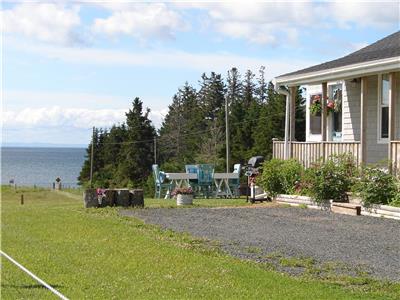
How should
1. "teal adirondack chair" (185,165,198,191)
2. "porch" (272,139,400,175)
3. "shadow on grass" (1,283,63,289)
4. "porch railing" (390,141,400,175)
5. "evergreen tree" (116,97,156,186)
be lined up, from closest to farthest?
"shadow on grass" (1,283,63,289), "porch railing" (390,141,400,175), "porch" (272,139,400,175), "teal adirondack chair" (185,165,198,191), "evergreen tree" (116,97,156,186)

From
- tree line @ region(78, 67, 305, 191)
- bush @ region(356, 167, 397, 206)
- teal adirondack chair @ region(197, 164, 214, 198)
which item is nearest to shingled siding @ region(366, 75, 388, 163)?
bush @ region(356, 167, 397, 206)

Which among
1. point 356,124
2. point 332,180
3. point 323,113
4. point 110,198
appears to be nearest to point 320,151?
point 323,113

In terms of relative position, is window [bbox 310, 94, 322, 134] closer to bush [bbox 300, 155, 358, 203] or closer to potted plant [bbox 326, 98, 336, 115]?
potted plant [bbox 326, 98, 336, 115]

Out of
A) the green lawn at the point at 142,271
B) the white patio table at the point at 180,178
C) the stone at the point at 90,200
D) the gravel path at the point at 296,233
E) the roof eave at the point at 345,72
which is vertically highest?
the roof eave at the point at 345,72

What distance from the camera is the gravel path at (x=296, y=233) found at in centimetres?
949

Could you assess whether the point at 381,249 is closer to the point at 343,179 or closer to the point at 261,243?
the point at 261,243

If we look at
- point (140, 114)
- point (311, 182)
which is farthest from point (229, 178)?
point (140, 114)

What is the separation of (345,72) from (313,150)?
2.19m

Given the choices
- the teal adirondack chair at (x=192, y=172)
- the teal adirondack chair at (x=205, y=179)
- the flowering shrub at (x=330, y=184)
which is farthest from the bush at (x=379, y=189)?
the teal adirondack chair at (x=192, y=172)

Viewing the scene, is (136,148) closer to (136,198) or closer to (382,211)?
(136,198)

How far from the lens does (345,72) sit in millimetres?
16359

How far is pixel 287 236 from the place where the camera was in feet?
37.7

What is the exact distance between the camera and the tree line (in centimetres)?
4731

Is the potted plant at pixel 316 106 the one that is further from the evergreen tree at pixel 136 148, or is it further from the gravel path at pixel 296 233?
the evergreen tree at pixel 136 148
